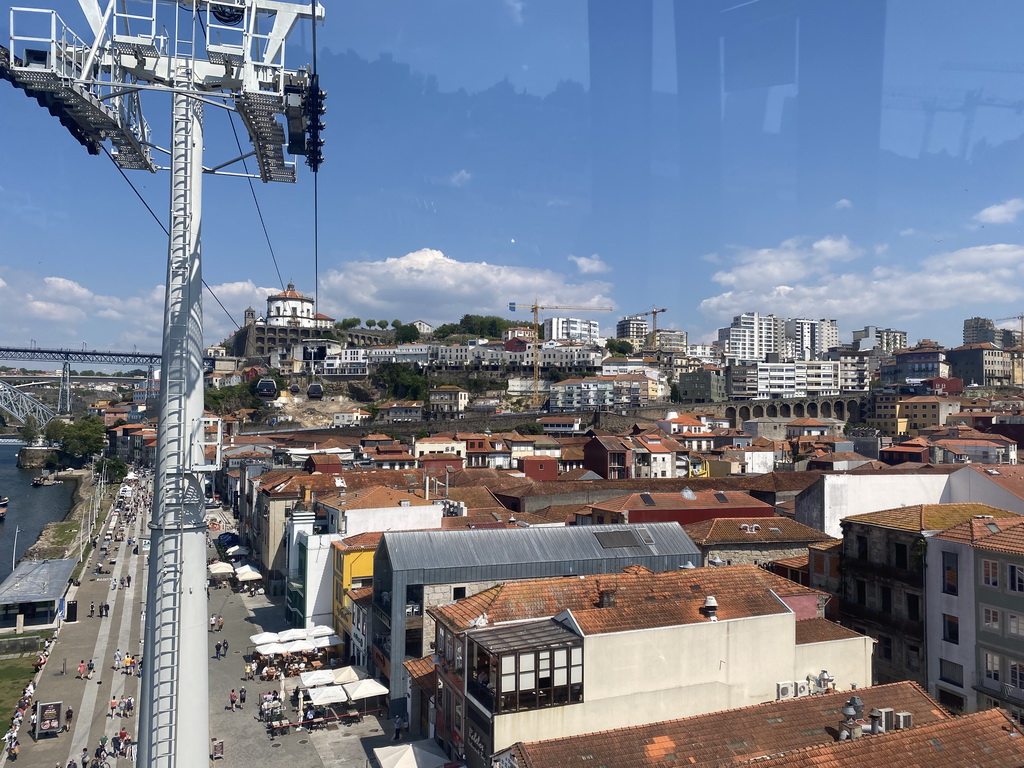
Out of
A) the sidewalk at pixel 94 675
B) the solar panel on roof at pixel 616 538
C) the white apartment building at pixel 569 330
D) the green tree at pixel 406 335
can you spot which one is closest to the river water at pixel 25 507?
the sidewalk at pixel 94 675

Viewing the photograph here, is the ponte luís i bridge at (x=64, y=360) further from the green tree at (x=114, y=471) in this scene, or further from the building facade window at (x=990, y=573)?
the building facade window at (x=990, y=573)

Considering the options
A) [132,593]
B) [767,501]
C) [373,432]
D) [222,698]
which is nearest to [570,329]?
[373,432]

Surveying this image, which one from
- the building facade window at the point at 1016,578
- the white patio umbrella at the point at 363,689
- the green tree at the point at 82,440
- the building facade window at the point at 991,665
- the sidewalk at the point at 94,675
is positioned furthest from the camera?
the green tree at the point at 82,440

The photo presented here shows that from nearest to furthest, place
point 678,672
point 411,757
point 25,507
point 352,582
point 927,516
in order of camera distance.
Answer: point 678,672
point 411,757
point 927,516
point 352,582
point 25,507

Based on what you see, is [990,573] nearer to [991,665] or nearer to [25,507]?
[991,665]

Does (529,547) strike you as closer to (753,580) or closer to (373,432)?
(753,580)

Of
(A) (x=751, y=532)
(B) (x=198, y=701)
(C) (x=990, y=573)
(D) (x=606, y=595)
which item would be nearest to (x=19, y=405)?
(A) (x=751, y=532)
